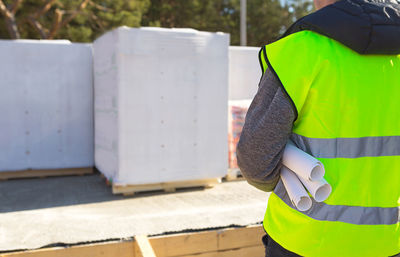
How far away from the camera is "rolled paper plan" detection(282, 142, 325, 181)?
1.41 meters

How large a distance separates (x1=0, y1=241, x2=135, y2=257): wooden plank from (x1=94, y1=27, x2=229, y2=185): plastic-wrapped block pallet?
202 cm

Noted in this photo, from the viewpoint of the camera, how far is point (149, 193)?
17.5 feet

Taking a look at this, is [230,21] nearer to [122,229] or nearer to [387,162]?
[122,229]

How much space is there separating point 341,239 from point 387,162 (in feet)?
1.11

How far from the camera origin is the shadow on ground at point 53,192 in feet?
15.8

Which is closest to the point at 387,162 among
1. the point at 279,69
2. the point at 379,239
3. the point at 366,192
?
the point at 366,192

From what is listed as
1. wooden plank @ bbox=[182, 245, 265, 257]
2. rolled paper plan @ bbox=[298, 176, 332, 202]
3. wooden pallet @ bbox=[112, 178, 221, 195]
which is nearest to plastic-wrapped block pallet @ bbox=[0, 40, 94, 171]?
wooden pallet @ bbox=[112, 178, 221, 195]

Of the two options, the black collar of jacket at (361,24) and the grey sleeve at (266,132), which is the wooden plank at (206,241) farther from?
the black collar of jacket at (361,24)

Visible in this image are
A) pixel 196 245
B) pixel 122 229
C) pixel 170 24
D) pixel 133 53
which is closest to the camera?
pixel 196 245

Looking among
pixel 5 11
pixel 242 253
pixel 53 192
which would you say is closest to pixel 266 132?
pixel 242 253

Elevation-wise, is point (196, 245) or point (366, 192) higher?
point (366, 192)

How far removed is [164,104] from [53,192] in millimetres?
1899

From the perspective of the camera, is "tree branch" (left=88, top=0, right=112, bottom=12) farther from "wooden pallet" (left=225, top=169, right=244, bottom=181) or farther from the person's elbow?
the person's elbow

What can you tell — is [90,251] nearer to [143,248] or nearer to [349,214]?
[143,248]
